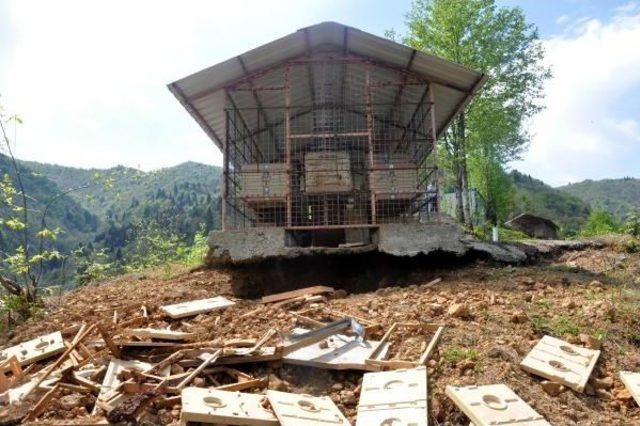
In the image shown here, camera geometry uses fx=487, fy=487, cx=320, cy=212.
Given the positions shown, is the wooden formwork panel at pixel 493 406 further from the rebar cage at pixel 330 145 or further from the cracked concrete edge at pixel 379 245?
the rebar cage at pixel 330 145

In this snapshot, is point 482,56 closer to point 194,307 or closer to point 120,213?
point 194,307

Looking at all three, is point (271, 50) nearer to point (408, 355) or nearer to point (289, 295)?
point (289, 295)

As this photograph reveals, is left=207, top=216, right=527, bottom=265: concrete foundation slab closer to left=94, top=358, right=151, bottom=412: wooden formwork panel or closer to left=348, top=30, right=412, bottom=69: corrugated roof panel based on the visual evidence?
left=348, top=30, right=412, bottom=69: corrugated roof panel

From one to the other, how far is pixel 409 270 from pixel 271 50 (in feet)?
19.9

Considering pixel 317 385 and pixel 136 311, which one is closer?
pixel 317 385

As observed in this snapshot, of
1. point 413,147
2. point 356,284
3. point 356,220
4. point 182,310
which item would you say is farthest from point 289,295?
point 413,147

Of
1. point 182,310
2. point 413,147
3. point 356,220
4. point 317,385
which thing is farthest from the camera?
point 413,147

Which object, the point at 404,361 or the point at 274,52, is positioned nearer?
the point at 404,361

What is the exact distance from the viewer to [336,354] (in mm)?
5238

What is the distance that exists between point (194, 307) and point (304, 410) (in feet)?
12.4

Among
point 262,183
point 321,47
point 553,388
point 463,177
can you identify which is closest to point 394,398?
→ point 553,388

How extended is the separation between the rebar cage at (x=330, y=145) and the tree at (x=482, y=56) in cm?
767

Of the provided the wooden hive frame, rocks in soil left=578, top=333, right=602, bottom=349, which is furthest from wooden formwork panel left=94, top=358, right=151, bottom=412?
A: rocks in soil left=578, top=333, right=602, bottom=349

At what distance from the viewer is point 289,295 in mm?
8531
